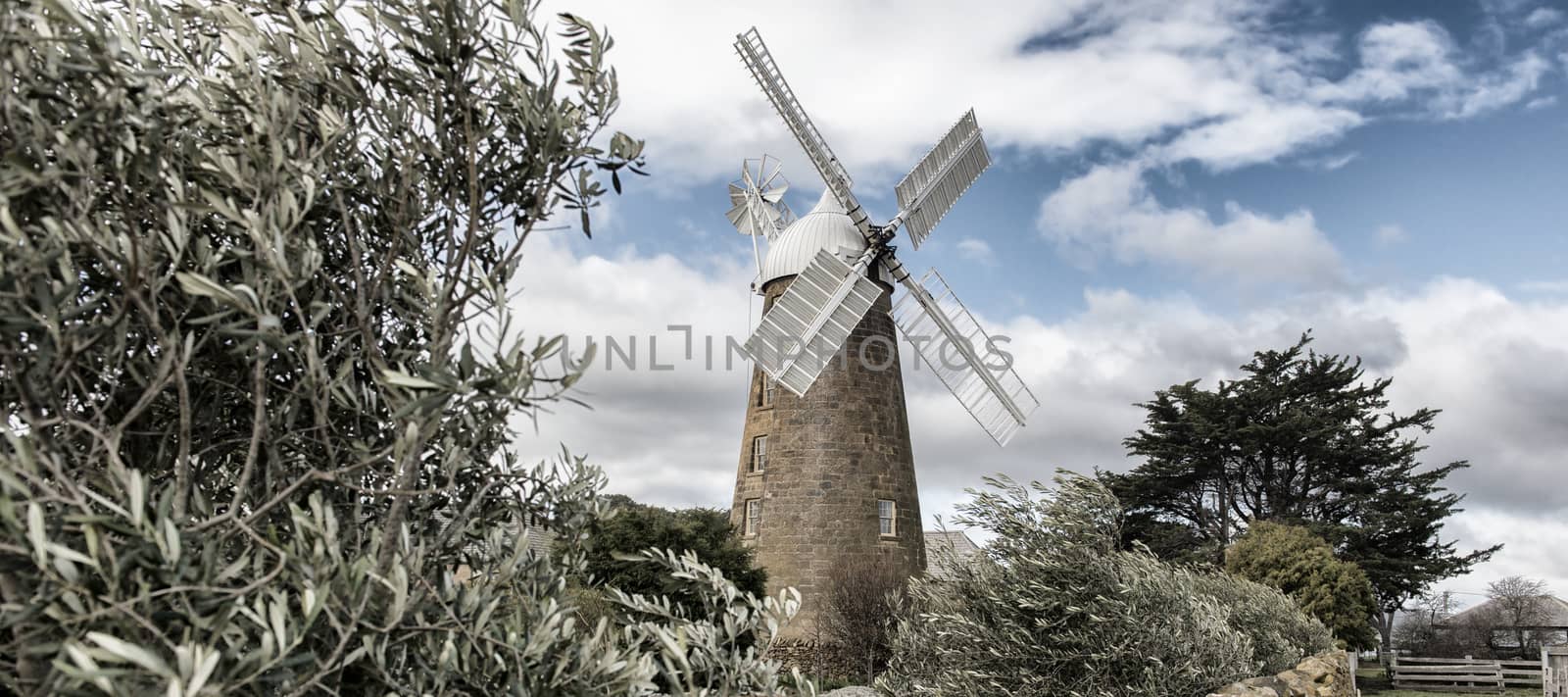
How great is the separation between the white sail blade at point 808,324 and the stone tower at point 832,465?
1189mm

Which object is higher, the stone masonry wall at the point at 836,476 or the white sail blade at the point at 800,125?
the white sail blade at the point at 800,125

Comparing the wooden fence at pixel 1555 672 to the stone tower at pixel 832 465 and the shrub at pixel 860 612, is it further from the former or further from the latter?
the shrub at pixel 860 612

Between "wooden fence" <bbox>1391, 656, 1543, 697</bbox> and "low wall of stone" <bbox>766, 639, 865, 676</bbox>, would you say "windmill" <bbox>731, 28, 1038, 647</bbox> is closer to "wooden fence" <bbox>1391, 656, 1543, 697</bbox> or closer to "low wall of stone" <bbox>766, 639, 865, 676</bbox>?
"low wall of stone" <bbox>766, 639, 865, 676</bbox>

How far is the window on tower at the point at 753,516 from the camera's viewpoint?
2484cm

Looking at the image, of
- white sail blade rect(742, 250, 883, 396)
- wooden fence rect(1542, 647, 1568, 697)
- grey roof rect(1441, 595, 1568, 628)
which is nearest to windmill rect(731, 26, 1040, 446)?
white sail blade rect(742, 250, 883, 396)

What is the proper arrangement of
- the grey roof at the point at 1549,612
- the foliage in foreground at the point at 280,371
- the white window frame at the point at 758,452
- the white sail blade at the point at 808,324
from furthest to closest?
the grey roof at the point at 1549,612 → the white window frame at the point at 758,452 → the white sail blade at the point at 808,324 → the foliage in foreground at the point at 280,371

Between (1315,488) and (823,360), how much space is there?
2548 cm

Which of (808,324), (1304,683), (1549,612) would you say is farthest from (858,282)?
(1549,612)

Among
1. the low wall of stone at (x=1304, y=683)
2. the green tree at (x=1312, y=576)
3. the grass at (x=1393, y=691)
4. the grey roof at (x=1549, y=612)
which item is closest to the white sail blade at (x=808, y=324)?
the low wall of stone at (x=1304, y=683)

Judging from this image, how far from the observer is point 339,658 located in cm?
323

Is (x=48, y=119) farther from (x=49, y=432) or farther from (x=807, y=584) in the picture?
(x=807, y=584)

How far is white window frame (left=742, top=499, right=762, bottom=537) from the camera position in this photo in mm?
24828

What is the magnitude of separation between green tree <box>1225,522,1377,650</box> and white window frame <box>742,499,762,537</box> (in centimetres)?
1424

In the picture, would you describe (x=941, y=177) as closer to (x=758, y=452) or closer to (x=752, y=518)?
(x=758, y=452)
